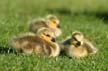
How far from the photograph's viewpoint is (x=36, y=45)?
7.51 metres

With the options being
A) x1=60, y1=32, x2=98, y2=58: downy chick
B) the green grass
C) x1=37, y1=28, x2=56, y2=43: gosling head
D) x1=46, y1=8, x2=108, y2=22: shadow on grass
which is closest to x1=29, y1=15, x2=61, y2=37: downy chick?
the green grass

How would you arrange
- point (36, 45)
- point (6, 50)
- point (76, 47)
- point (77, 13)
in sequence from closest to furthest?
point (36, 45) < point (6, 50) < point (76, 47) < point (77, 13)

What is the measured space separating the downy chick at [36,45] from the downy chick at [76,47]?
0.25 m

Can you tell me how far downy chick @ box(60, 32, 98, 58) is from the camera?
7.95 meters

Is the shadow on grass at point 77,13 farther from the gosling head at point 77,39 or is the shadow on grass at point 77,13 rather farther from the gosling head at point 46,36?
the gosling head at point 46,36

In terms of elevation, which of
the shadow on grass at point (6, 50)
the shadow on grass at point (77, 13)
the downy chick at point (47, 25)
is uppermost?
the shadow on grass at point (6, 50)

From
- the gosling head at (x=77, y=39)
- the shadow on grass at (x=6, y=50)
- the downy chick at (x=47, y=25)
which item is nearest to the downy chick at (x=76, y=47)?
the gosling head at (x=77, y=39)

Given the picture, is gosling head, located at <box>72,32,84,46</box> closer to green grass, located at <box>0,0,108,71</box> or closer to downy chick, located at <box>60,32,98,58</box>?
downy chick, located at <box>60,32,98,58</box>

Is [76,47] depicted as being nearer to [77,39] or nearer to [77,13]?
[77,39]

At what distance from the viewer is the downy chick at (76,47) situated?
26.1 ft

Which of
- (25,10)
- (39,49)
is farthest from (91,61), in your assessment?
(25,10)

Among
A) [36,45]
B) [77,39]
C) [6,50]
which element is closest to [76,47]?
[77,39]

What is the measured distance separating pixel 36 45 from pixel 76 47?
0.84 metres

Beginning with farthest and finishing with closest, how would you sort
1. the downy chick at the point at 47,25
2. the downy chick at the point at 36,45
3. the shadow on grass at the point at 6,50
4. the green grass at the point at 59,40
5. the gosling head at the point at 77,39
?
the downy chick at the point at 47,25, the gosling head at the point at 77,39, the shadow on grass at the point at 6,50, the downy chick at the point at 36,45, the green grass at the point at 59,40
